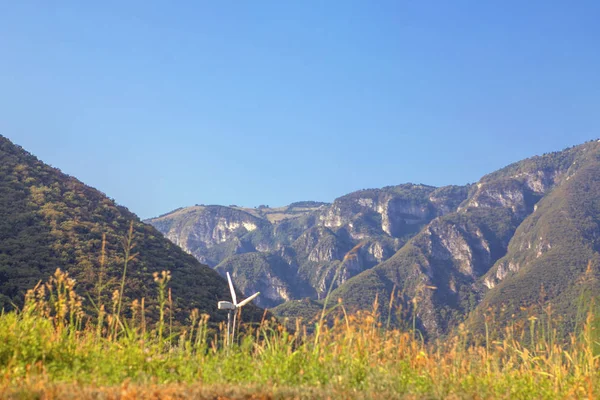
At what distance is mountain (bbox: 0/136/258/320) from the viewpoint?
128 feet

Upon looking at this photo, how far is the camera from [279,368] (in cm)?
700

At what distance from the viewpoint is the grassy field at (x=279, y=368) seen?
231 inches

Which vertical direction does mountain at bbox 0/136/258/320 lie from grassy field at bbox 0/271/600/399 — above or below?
above

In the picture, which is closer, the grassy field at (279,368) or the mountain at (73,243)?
the grassy field at (279,368)

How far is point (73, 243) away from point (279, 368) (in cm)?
4189

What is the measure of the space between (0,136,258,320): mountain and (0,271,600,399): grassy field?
91.9 ft

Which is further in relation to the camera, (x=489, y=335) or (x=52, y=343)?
(x=489, y=335)

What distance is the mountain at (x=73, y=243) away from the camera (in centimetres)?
3909

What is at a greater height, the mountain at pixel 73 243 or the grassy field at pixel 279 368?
the mountain at pixel 73 243

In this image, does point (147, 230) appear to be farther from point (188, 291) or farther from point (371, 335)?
point (371, 335)

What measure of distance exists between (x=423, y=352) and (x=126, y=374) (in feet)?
11.1

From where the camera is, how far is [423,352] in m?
7.73

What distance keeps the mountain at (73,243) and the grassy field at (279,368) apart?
2800cm

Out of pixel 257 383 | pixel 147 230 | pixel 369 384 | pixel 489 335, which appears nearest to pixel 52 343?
pixel 257 383
